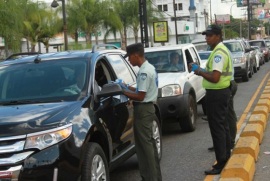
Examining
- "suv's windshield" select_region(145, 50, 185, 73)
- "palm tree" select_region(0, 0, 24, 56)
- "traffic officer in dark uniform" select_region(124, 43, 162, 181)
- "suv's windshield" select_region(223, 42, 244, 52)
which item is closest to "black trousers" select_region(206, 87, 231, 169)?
"traffic officer in dark uniform" select_region(124, 43, 162, 181)

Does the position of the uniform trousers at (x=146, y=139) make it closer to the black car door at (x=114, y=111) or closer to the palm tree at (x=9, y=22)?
the black car door at (x=114, y=111)

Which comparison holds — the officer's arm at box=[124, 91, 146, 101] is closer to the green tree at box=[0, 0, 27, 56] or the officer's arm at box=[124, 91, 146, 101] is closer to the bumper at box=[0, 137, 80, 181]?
the bumper at box=[0, 137, 80, 181]

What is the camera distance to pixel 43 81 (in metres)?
5.34

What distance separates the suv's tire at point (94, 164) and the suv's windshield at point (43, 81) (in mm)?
637

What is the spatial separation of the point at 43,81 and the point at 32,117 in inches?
46.3

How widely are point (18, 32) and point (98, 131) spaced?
23.7 meters

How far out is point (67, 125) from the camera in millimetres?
4203

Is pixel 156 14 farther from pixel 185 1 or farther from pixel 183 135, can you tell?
pixel 183 135

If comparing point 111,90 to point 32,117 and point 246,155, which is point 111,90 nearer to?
point 32,117

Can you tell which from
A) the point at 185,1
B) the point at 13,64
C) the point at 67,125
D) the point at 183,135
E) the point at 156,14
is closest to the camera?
the point at 67,125

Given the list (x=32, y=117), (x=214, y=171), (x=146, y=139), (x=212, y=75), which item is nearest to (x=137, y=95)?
(x=146, y=139)

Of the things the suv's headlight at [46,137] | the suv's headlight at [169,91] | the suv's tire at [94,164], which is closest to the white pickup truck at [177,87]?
the suv's headlight at [169,91]

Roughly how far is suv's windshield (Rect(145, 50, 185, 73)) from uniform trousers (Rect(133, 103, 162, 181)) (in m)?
5.22

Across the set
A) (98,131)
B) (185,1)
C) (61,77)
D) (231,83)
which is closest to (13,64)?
(61,77)
